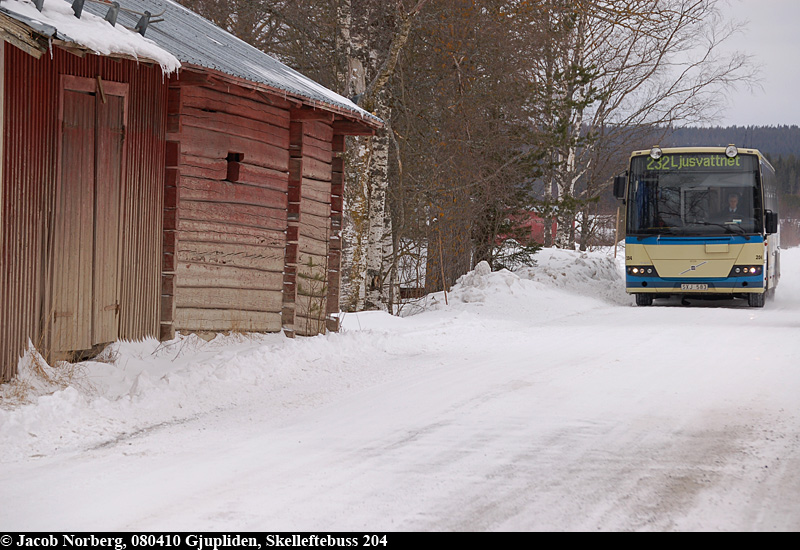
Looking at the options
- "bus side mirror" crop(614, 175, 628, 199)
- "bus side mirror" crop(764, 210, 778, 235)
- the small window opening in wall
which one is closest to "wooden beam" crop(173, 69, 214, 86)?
the small window opening in wall

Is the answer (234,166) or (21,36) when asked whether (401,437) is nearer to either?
(21,36)

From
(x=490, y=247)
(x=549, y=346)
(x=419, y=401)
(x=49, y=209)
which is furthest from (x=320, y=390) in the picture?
(x=490, y=247)

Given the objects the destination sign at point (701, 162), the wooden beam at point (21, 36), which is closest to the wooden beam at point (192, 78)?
the wooden beam at point (21, 36)

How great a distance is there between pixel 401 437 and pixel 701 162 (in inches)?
569

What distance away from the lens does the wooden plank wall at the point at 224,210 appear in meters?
9.46

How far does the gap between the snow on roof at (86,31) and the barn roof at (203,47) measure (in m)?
0.02

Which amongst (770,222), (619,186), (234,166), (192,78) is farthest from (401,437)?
(770,222)

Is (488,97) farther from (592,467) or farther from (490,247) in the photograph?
(592,467)

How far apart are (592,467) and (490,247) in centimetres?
1881

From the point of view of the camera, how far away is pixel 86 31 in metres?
7.00

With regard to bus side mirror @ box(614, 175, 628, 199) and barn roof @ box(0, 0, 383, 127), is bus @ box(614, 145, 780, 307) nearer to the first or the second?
bus side mirror @ box(614, 175, 628, 199)

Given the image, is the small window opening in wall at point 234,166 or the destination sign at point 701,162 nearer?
the small window opening in wall at point 234,166

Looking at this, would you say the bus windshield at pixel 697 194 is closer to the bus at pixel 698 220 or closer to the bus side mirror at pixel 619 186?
the bus at pixel 698 220

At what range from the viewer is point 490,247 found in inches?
947
